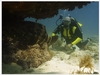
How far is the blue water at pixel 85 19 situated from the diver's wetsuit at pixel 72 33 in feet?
0.19

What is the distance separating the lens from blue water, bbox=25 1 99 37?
2260mm

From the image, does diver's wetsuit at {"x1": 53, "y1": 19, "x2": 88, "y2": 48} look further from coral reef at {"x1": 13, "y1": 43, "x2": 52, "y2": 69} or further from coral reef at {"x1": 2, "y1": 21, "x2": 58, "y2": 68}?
coral reef at {"x1": 13, "y1": 43, "x2": 52, "y2": 69}

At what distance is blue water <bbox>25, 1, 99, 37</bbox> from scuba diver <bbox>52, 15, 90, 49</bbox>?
0.05m

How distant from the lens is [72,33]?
2.32 meters

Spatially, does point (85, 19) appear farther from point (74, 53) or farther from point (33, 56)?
point (33, 56)

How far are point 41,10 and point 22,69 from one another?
0.74 meters

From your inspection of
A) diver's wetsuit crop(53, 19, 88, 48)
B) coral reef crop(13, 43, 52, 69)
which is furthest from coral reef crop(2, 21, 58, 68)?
diver's wetsuit crop(53, 19, 88, 48)

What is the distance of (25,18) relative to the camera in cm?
230

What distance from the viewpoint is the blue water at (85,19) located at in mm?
2260

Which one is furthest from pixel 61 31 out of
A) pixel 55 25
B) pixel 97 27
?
pixel 97 27

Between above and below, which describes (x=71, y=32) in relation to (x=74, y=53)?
above

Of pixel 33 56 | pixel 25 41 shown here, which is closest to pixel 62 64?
pixel 33 56

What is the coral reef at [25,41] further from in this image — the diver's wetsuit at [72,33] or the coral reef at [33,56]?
the diver's wetsuit at [72,33]

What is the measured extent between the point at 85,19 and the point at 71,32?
0.75ft
